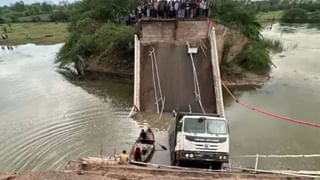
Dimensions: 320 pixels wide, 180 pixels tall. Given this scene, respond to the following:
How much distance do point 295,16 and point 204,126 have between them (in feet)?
319

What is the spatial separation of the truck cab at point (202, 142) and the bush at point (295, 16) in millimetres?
94452

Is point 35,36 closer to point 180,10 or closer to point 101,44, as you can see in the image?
point 101,44

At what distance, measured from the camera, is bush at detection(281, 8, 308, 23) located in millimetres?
105375

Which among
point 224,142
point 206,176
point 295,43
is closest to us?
point 206,176

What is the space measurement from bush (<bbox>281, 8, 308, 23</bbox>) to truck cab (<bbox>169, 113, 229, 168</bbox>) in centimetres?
9445

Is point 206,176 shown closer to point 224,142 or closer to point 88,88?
point 224,142

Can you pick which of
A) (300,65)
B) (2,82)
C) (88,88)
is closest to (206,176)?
(88,88)

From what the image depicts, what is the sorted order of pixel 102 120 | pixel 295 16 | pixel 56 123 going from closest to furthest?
pixel 56 123
pixel 102 120
pixel 295 16

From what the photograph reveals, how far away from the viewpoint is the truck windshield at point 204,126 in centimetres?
1669

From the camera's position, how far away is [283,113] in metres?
29.0

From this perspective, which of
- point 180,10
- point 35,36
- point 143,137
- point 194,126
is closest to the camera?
point 194,126

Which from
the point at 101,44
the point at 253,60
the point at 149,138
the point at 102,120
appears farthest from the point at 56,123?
the point at 253,60

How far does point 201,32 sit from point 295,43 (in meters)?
36.4

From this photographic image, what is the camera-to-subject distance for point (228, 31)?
39.0 meters
